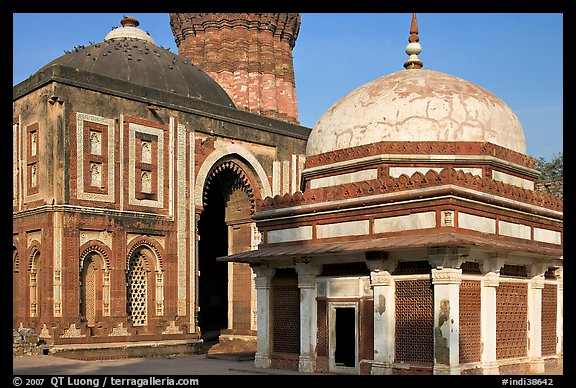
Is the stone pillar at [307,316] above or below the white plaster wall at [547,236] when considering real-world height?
below

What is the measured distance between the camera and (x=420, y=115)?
1708cm

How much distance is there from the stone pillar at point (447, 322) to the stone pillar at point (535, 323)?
301cm

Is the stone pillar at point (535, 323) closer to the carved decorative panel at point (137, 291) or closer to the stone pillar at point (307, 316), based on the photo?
the stone pillar at point (307, 316)

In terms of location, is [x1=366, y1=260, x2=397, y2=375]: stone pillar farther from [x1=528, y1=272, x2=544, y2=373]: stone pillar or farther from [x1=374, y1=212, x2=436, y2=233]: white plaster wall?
[x1=528, y1=272, x2=544, y2=373]: stone pillar

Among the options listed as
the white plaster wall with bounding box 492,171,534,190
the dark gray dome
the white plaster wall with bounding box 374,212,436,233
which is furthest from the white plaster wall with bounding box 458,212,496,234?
the dark gray dome

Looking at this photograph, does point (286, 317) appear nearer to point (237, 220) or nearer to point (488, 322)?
point (488, 322)

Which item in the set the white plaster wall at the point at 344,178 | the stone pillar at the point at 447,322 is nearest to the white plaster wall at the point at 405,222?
the stone pillar at the point at 447,322

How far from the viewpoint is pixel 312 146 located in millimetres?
19062

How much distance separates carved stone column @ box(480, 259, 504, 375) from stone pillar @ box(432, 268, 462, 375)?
0.94 m

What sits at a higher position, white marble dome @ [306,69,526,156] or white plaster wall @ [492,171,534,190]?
white marble dome @ [306,69,526,156]

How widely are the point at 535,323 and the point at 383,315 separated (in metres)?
3.69

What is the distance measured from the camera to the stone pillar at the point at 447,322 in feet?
45.6

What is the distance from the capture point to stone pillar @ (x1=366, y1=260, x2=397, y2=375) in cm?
1481

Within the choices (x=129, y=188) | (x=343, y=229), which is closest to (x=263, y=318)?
(x=343, y=229)
